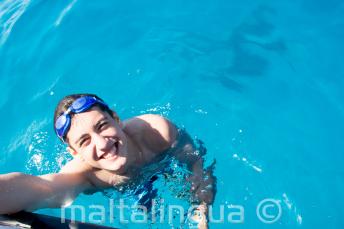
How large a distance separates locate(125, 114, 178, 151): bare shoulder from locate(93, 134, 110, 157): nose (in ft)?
2.16

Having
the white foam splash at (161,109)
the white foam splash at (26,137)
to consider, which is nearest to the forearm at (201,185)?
the white foam splash at (161,109)

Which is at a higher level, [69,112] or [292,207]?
[69,112]

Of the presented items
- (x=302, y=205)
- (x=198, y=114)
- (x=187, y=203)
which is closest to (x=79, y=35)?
(x=198, y=114)

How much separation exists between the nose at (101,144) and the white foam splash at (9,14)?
15.0ft

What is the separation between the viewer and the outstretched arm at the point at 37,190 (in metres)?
2.78

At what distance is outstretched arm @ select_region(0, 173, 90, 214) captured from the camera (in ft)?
9.13

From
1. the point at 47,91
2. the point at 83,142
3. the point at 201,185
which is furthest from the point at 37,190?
the point at 47,91

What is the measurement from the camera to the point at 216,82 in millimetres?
5547

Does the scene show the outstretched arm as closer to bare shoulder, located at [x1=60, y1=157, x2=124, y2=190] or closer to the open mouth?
bare shoulder, located at [x1=60, y1=157, x2=124, y2=190]

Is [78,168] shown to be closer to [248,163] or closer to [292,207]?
[248,163]

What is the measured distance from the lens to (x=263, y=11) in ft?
20.1

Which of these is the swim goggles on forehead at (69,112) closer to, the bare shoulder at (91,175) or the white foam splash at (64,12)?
the bare shoulder at (91,175)

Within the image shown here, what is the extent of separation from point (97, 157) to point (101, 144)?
153mm

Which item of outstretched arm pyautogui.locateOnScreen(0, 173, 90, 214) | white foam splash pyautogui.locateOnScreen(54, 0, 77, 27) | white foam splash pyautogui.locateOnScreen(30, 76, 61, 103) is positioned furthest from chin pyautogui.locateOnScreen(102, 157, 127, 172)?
white foam splash pyautogui.locateOnScreen(54, 0, 77, 27)
